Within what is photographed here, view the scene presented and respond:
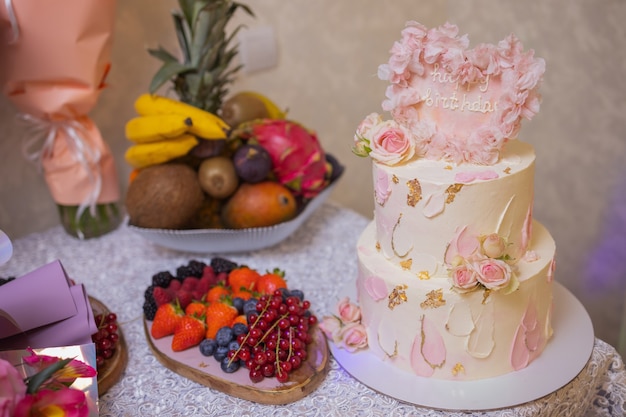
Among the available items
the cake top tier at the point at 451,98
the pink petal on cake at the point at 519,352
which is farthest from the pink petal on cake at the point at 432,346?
the cake top tier at the point at 451,98

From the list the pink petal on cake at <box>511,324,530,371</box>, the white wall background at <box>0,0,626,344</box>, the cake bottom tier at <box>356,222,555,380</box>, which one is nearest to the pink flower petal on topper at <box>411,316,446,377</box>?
the cake bottom tier at <box>356,222,555,380</box>

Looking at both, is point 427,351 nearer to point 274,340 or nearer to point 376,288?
point 376,288

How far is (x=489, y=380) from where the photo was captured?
36.5 inches

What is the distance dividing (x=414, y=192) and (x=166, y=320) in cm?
47

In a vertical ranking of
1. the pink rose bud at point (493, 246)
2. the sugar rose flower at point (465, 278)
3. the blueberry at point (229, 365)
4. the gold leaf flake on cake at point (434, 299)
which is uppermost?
the pink rose bud at point (493, 246)

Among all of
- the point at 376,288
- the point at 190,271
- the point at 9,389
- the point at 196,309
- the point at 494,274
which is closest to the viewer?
the point at 9,389

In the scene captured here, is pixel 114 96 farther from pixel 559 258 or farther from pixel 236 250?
pixel 559 258

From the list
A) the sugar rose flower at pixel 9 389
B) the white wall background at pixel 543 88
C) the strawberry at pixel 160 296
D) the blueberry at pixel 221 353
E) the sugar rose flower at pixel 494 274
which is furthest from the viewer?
the white wall background at pixel 543 88

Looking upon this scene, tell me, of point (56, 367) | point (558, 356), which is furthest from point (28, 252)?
point (558, 356)

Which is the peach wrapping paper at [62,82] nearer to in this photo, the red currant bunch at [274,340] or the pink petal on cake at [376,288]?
the red currant bunch at [274,340]

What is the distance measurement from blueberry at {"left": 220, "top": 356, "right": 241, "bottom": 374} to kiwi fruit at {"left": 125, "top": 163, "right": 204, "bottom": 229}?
377 millimetres

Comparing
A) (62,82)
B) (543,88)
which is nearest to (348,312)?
(62,82)

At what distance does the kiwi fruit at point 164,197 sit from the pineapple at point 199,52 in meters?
0.17

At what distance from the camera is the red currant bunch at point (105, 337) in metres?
0.97
